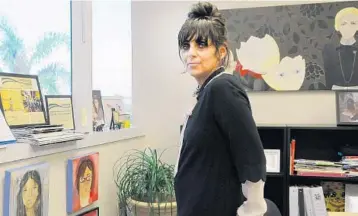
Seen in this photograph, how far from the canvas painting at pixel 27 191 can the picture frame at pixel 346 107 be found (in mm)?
1912

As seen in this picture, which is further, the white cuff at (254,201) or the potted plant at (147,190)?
the potted plant at (147,190)

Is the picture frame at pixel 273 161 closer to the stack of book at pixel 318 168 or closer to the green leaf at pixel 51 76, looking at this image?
the stack of book at pixel 318 168

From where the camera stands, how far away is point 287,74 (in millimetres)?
2648

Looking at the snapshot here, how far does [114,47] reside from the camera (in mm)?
2852

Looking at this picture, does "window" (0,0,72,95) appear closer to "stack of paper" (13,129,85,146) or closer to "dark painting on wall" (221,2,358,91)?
"stack of paper" (13,129,85,146)

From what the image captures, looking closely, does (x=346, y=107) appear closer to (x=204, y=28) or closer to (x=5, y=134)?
(x=204, y=28)

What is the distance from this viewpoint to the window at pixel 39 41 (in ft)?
5.98

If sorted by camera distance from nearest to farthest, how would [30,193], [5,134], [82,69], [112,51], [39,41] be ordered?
[5,134], [30,193], [39,41], [82,69], [112,51]

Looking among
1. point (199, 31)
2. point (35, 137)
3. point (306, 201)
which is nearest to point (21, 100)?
point (35, 137)

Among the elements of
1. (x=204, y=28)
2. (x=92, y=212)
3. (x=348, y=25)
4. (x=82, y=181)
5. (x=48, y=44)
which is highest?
(x=348, y=25)

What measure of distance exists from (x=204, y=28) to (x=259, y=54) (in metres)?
1.57

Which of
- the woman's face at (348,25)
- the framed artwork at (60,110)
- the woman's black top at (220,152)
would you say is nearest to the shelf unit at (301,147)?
the woman's face at (348,25)

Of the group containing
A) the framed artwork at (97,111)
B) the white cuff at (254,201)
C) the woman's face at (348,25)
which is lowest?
the white cuff at (254,201)

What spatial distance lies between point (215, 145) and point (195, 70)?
11.2 inches
